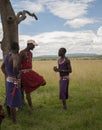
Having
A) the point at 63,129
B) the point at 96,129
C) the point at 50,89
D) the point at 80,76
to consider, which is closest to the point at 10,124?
the point at 63,129

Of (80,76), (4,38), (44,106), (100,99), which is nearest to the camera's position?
(4,38)

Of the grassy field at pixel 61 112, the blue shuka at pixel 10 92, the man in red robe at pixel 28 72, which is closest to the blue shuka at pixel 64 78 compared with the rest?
the grassy field at pixel 61 112

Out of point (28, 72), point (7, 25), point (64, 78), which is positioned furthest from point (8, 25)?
point (64, 78)

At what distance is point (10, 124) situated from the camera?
9812 millimetres

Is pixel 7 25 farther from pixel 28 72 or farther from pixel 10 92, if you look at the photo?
pixel 10 92

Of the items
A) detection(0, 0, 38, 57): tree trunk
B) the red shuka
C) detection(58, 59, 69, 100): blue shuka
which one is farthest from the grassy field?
detection(0, 0, 38, 57): tree trunk

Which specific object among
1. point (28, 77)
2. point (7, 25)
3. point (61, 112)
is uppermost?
point (7, 25)

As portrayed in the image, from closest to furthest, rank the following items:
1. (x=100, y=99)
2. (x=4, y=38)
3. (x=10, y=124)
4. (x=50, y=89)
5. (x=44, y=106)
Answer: (x=10, y=124) → (x=4, y=38) → (x=44, y=106) → (x=100, y=99) → (x=50, y=89)

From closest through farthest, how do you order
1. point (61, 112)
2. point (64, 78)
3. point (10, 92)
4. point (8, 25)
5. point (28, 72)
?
point (10, 92) < point (28, 72) < point (61, 112) < point (8, 25) < point (64, 78)

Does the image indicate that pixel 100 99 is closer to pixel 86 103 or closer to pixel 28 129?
pixel 86 103

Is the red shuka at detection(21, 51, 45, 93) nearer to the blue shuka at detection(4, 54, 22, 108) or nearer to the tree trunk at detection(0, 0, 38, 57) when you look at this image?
the tree trunk at detection(0, 0, 38, 57)

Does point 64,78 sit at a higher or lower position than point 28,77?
lower

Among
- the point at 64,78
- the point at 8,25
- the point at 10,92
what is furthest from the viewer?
the point at 64,78

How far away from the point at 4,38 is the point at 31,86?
1.60 metres
